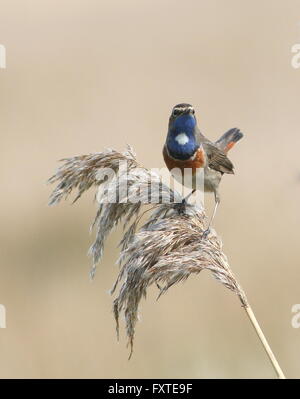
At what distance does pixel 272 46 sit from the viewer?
633cm

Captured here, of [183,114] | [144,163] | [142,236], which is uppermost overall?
[183,114]

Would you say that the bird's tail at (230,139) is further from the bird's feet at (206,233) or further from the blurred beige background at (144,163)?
the bird's feet at (206,233)

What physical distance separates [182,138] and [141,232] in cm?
93

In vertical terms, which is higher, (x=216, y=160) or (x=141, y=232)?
(x=216, y=160)

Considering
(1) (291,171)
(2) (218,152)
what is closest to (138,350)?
(2) (218,152)

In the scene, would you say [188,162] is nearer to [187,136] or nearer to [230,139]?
[187,136]

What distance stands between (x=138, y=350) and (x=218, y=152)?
121 centimetres

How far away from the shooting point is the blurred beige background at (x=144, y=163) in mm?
3783

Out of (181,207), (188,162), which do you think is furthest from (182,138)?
(181,207)

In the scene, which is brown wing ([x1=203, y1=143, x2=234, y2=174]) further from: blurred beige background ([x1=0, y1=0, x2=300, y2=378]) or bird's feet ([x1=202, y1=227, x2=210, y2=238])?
bird's feet ([x1=202, y1=227, x2=210, y2=238])

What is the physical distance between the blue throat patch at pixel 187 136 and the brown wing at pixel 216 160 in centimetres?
24

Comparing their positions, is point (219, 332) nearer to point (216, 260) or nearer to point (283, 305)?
point (283, 305)

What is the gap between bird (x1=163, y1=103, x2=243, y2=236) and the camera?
3553 mm

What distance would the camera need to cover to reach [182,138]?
361 centimetres
